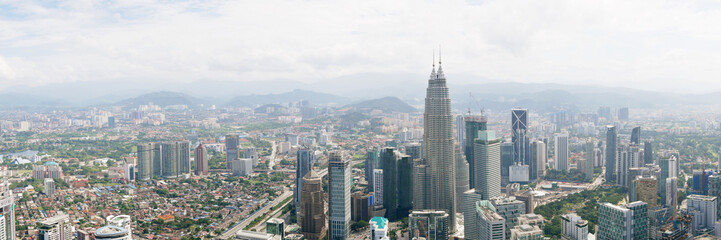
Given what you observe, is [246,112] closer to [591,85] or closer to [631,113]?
[631,113]

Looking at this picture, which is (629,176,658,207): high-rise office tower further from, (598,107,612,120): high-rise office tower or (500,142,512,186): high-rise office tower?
(598,107,612,120): high-rise office tower

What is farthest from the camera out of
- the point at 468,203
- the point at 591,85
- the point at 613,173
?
the point at 591,85

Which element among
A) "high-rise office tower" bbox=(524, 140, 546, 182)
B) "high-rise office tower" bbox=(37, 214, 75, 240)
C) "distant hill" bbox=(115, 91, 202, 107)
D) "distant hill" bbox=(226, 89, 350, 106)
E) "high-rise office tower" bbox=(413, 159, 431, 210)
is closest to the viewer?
"high-rise office tower" bbox=(37, 214, 75, 240)

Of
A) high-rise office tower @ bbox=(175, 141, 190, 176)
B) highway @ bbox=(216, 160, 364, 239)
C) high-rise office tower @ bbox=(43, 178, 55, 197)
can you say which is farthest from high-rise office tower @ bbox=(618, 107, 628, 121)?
high-rise office tower @ bbox=(43, 178, 55, 197)

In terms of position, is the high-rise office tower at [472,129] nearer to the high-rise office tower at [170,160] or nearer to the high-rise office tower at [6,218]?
the high-rise office tower at [170,160]

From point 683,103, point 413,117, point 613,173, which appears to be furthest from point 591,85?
point 613,173

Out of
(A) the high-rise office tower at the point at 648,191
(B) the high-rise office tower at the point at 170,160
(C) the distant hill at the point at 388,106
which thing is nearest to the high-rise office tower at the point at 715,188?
(A) the high-rise office tower at the point at 648,191

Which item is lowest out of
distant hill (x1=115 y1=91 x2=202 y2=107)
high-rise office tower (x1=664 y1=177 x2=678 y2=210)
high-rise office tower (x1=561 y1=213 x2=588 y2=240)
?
high-rise office tower (x1=561 y1=213 x2=588 y2=240)
